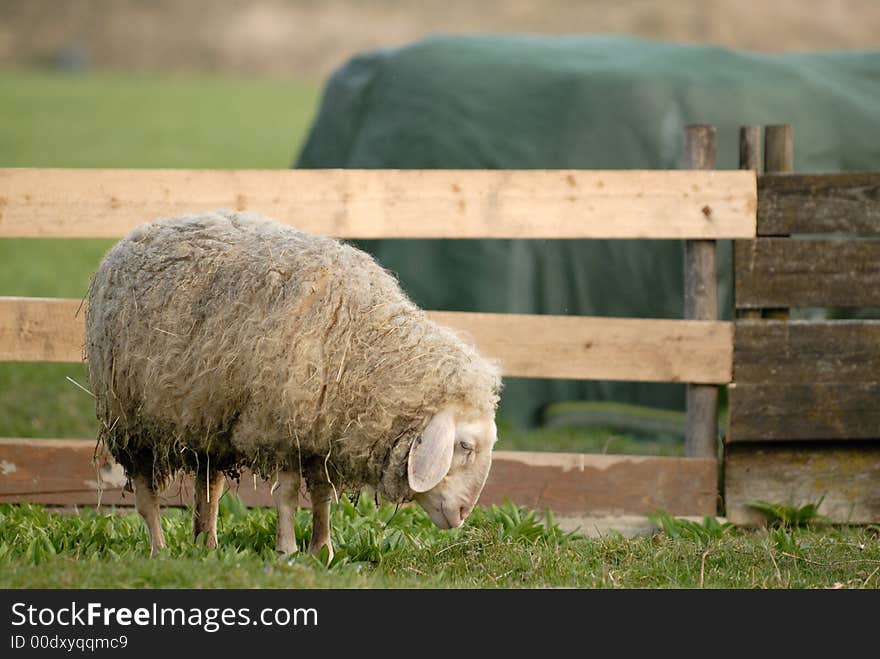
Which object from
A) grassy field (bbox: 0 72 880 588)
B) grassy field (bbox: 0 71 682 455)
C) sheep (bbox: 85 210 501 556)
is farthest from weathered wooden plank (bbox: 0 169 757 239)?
grassy field (bbox: 0 72 880 588)

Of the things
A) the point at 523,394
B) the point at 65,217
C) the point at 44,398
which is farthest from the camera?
the point at 44,398

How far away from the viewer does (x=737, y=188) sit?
19.1 ft

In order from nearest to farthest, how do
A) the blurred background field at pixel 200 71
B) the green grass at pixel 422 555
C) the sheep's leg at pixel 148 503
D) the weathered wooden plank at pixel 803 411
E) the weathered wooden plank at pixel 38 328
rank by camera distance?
the green grass at pixel 422 555 → the sheep's leg at pixel 148 503 → the weathered wooden plank at pixel 38 328 → the weathered wooden plank at pixel 803 411 → the blurred background field at pixel 200 71

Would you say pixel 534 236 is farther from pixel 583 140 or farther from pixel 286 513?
pixel 583 140

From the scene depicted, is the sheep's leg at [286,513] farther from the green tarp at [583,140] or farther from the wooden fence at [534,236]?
the green tarp at [583,140]

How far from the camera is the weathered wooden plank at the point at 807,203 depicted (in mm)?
5832

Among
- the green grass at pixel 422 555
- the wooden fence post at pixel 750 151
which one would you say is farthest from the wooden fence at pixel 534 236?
the green grass at pixel 422 555

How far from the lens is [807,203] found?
19.1ft

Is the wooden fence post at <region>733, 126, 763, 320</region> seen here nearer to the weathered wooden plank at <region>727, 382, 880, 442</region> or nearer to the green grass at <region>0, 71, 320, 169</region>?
the weathered wooden plank at <region>727, 382, 880, 442</region>

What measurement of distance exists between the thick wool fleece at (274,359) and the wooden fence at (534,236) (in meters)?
0.94

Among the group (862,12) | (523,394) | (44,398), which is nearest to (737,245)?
(523,394)

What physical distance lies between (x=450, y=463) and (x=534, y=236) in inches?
65.5
